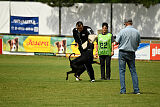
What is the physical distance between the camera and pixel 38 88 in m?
14.2

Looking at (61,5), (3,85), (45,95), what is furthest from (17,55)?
(45,95)

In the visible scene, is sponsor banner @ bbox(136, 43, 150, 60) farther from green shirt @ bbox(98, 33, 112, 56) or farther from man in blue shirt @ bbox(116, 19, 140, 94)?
man in blue shirt @ bbox(116, 19, 140, 94)

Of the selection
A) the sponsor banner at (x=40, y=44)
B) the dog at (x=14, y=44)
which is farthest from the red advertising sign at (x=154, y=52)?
the dog at (x=14, y=44)

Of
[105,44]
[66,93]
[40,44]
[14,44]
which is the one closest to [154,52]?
[40,44]

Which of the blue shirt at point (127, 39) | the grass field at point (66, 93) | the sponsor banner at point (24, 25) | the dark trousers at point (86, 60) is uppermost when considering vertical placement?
the sponsor banner at point (24, 25)

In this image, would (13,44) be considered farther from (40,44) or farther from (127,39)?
(127,39)

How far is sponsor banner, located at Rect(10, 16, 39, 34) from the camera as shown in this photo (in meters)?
43.7

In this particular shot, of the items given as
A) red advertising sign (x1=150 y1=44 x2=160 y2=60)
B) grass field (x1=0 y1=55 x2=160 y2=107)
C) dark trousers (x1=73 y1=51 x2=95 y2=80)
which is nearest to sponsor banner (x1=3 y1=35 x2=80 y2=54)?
red advertising sign (x1=150 y1=44 x2=160 y2=60)

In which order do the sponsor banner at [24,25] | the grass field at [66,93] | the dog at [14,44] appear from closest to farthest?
the grass field at [66,93], the dog at [14,44], the sponsor banner at [24,25]

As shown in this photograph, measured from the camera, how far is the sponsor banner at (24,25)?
43656mm

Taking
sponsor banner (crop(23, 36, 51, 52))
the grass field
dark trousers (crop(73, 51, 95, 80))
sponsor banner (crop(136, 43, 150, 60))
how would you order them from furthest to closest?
1. sponsor banner (crop(23, 36, 51, 52))
2. sponsor banner (crop(136, 43, 150, 60))
3. dark trousers (crop(73, 51, 95, 80))
4. the grass field

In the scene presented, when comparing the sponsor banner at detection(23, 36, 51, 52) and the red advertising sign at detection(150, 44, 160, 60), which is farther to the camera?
the sponsor banner at detection(23, 36, 51, 52)

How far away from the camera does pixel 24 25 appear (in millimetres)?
43562

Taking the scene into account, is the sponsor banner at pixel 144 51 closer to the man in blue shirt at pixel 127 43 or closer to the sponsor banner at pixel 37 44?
the sponsor banner at pixel 37 44
